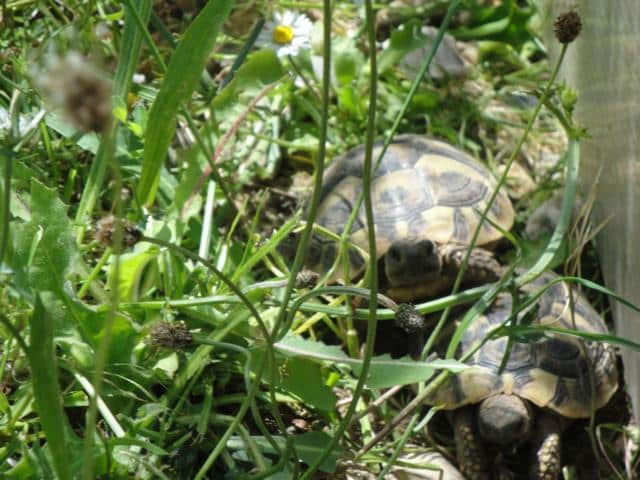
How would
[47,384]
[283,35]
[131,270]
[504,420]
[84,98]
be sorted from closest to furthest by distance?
[84,98] < [47,384] < [131,270] < [504,420] < [283,35]

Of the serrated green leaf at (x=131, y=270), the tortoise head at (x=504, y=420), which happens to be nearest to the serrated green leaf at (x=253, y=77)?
the serrated green leaf at (x=131, y=270)

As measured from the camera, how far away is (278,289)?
6.06ft

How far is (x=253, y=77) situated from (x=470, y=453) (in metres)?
0.89

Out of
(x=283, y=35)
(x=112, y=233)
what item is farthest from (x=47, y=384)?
(x=283, y=35)

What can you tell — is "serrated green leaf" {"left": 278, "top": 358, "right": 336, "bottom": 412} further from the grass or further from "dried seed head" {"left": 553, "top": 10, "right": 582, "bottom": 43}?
"dried seed head" {"left": 553, "top": 10, "right": 582, "bottom": 43}

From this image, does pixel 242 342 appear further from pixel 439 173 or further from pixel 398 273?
pixel 439 173

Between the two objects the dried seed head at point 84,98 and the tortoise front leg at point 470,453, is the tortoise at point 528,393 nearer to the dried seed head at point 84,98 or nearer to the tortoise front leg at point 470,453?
the tortoise front leg at point 470,453

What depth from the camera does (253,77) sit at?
2.05 m

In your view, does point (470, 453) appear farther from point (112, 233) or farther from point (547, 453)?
point (112, 233)

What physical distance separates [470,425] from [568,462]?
0.77 ft

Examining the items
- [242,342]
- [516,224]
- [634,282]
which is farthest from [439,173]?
[242,342]

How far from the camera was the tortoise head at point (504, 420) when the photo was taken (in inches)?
76.6

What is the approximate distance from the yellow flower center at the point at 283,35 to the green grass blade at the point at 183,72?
35.1 inches

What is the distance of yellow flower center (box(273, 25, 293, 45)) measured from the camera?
8.34 feet
